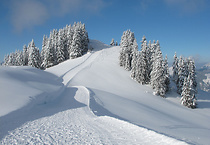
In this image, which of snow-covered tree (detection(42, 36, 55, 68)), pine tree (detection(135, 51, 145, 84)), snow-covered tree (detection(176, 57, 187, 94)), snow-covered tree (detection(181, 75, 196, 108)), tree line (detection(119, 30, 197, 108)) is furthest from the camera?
snow-covered tree (detection(42, 36, 55, 68))

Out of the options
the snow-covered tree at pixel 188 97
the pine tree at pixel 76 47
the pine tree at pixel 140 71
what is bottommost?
the snow-covered tree at pixel 188 97

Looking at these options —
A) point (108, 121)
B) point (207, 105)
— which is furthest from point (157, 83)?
point (108, 121)

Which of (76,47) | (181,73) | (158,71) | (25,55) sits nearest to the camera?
(158,71)

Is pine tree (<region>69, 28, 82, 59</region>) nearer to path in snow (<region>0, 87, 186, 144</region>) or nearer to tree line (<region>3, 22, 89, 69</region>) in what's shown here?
tree line (<region>3, 22, 89, 69</region>)

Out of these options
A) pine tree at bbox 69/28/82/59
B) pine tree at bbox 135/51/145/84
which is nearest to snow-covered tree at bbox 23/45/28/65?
pine tree at bbox 69/28/82/59

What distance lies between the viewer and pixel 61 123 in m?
7.15

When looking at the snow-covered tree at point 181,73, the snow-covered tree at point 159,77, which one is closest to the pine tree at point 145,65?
the snow-covered tree at point 159,77

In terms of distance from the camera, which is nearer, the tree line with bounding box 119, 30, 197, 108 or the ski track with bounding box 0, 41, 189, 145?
the ski track with bounding box 0, 41, 189, 145

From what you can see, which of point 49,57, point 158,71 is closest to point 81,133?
point 158,71

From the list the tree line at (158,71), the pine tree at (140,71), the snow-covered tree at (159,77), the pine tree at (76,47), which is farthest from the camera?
the pine tree at (76,47)

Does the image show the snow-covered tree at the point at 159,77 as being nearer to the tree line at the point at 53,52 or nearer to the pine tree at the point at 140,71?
the pine tree at the point at 140,71

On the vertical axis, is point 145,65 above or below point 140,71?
above

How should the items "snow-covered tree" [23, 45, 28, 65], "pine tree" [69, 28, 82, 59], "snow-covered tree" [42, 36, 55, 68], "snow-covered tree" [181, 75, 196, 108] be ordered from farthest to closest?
1. "snow-covered tree" [23, 45, 28, 65]
2. "pine tree" [69, 28, 82, 59]
3. "snow-covered tree" [42, 36, 55, 68]
4. "snow-covered tree" [181, 75, 196, 108]

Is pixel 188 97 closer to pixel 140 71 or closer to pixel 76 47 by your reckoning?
pixel 140 71
